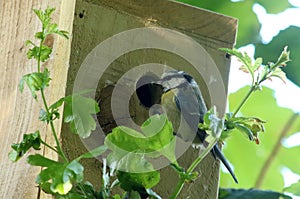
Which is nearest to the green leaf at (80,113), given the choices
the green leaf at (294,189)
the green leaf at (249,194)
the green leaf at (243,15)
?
the green leaf at (249,194)

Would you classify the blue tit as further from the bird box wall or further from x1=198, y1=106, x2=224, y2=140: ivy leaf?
x1=198, y1=106, x2=224, y2=140: ivy leaf

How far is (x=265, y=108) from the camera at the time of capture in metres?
2.18

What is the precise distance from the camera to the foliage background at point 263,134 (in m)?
2.11

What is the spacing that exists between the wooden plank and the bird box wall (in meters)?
0.03

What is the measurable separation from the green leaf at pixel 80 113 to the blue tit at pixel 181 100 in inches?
14.6

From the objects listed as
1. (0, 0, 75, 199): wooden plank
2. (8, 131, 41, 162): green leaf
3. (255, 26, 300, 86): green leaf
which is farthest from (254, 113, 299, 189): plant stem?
(8, 131, 41, 162): green leaf

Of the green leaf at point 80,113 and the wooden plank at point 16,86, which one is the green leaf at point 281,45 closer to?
the wooden plank at point 16,86

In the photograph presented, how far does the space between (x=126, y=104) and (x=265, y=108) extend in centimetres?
82

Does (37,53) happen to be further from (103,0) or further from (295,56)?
(295,56)

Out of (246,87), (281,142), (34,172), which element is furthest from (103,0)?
(281,142)

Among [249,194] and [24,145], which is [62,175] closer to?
[24,145]

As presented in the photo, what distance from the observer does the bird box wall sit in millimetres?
1408

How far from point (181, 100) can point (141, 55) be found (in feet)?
0.40

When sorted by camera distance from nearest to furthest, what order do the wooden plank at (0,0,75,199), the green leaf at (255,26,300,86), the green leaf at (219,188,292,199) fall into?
1. the wooden plank at (0,0,75,199)
2. the green leaf at (219,188,292,199)
3. the green leaf at (255,26,300,86)
